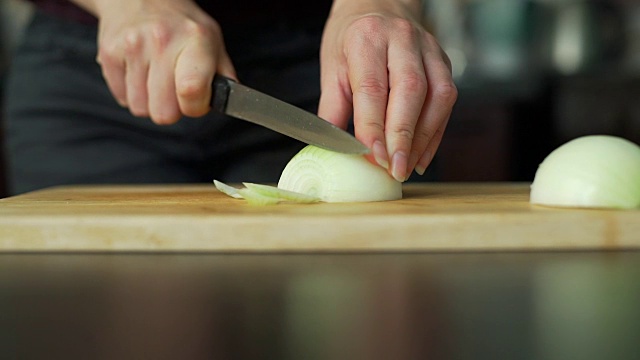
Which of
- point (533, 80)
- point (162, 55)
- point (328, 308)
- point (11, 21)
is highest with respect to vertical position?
point (11, 21)

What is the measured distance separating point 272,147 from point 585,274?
2.49ft

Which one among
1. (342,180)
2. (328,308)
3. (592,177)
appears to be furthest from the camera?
(342,180)

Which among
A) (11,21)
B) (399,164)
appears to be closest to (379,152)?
(399,164)

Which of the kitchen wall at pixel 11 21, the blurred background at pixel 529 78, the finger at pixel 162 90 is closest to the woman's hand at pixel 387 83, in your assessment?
the finger at pixel 162 90

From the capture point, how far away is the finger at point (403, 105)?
1.06m

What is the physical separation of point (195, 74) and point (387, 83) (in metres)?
0.26

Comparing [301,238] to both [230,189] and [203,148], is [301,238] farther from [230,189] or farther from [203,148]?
[203,148]

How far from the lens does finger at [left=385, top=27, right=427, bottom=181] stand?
1060mm

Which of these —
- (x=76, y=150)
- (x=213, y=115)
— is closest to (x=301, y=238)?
(x=213, y=115)

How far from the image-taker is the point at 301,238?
89cm

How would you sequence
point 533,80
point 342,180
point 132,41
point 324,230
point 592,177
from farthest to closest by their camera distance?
point 533,80 → point 132,41 → point 342,180 → point 592,177 → point 324,230

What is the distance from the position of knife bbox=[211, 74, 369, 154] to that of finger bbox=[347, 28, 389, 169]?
0.14ft

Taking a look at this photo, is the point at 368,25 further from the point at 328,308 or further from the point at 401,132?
the point at 328,308

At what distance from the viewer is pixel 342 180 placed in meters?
1.10
